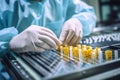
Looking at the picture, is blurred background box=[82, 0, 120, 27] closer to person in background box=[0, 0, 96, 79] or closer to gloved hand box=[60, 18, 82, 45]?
person in background box=[0, 0, 96, 79]

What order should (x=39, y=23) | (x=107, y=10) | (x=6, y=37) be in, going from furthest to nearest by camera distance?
(x=107, y=10)
(x=39, y=23)
(x=6, y=37)

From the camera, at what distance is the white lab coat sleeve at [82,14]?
1.32 m

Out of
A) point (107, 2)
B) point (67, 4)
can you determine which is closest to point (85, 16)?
point (67, 4)

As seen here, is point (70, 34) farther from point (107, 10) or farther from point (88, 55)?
point (107, 10)

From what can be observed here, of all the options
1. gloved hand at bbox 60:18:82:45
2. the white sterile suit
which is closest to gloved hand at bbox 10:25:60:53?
the white sterile suit

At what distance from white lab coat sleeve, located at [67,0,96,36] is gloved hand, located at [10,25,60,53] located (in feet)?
1.48

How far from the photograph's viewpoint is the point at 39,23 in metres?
1.18

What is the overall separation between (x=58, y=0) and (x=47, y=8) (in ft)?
0.30

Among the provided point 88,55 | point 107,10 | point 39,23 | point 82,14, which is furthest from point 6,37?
point 107,10

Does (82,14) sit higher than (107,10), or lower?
higher

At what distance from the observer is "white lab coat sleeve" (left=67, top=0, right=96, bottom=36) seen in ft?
4.33

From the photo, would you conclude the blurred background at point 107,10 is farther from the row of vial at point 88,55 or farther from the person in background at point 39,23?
the row of vial at point 88,55

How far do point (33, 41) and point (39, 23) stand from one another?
0.32 meters

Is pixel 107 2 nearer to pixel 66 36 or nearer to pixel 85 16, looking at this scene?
pixel 85 16
